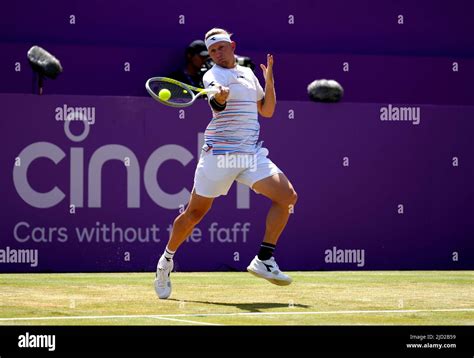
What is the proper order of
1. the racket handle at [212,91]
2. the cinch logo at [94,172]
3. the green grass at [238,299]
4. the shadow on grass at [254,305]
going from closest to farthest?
the green grass at [238,299], the shadow on grass at [254,305], the racket handle at [212,91], the cinch logo at [94,172]

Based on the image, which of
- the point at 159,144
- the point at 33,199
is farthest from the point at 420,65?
the point at 33,199

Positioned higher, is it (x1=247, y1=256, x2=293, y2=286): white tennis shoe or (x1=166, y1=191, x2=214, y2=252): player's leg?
(x1=166, y1=191, x2=214, y2=252): player's leg

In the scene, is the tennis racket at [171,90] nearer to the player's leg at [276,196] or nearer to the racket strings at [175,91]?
the racket strings at [175,91]

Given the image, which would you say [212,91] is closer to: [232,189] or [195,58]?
[232,189]

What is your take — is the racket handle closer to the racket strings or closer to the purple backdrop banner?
the racket strings

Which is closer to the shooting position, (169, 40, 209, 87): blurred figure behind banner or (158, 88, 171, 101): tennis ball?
(158, 88, 171, 101): tennis ball

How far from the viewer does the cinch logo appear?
13.0 m

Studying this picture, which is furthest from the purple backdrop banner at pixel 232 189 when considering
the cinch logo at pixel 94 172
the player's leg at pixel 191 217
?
the player's leg at pixel 191 217

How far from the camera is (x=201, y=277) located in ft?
40.6

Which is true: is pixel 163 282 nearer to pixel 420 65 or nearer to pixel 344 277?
pixel 344 277

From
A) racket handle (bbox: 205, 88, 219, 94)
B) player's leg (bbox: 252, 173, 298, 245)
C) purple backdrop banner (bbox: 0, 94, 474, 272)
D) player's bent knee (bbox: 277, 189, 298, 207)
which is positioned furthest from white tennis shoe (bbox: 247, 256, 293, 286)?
purple backdrop banner (bbox: 0, 94, 474, 272)

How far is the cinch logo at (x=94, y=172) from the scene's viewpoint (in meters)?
13.0

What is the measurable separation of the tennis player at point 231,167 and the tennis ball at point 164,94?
350 mm
